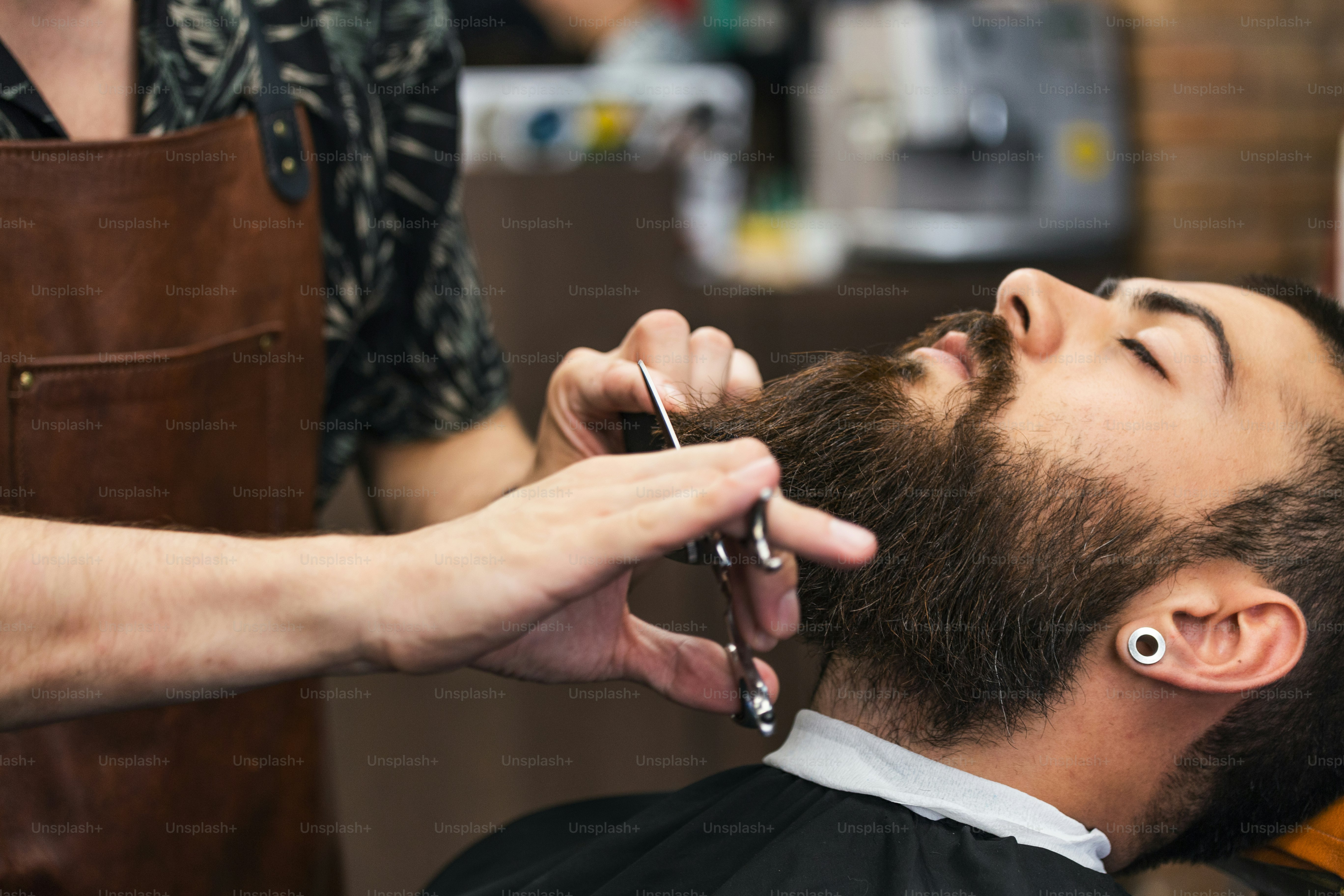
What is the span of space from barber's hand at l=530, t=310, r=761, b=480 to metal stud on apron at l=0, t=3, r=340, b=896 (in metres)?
0.37

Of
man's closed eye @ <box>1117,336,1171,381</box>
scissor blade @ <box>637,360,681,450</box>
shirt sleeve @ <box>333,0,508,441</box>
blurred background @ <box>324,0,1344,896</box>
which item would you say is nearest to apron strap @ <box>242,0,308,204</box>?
shirt sleeve @ <box>333,0,508,441</box>

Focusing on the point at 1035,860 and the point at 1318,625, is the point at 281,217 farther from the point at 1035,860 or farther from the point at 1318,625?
the point at 1318,625

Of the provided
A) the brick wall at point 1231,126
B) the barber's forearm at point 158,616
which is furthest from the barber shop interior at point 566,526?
the brick wall at point 1231,126

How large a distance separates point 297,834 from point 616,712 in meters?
1.02

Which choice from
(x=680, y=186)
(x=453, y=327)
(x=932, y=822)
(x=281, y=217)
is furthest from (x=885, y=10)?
(x=932, y=822)

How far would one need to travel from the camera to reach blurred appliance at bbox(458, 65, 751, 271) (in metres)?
3.05

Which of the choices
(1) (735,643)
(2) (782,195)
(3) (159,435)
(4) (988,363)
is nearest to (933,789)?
(1) (735,643)

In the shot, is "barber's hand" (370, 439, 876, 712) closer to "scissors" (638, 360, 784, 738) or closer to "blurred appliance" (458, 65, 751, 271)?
"scissors" (638, 360, 784, 738)

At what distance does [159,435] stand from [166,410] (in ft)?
0.11

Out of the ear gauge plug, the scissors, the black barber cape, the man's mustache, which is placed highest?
the man's mustache

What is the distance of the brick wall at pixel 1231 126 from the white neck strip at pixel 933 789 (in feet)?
7.68

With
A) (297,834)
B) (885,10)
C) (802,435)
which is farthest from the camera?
(885,10)

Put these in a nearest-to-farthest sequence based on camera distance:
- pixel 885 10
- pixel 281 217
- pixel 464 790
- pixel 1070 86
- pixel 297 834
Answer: pixel 281 217 < pixel 297 834 < pixel 464 790 < pixel 1070 86 < pixel 885 10

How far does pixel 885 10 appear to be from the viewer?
3.29 metres
